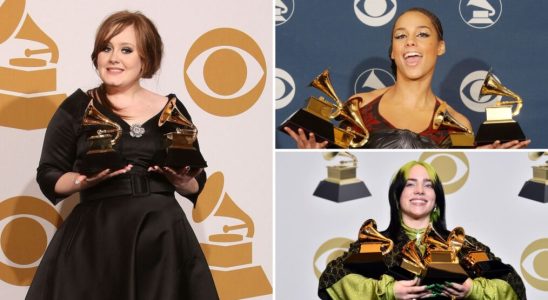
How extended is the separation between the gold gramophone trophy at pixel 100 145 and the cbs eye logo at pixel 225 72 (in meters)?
0.77

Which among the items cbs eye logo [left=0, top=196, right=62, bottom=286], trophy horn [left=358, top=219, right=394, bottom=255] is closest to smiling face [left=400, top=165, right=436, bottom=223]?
trophy horn [left=358, top=219, right=394, bottom=255]

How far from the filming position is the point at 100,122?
3254mm

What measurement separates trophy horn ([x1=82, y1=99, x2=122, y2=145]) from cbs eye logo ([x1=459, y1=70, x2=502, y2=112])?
153 cm

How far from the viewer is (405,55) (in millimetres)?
3914

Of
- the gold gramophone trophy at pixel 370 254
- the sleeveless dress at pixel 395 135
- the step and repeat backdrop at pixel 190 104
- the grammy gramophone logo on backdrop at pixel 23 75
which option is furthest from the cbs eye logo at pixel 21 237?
the sleeveless dress at pixel 395 135

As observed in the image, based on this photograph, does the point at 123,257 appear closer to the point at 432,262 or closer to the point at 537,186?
the point at 432,262

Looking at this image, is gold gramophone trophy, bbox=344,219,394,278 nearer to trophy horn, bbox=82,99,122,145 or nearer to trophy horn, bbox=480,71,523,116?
trophy horn, bbox=480,71,523,116

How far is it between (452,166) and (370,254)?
0.68m

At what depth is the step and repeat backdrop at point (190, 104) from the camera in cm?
379

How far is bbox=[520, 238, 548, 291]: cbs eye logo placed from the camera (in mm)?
4055

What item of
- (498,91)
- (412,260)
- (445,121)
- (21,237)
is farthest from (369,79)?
(21,237)

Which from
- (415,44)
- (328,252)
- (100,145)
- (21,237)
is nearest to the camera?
(100,145)

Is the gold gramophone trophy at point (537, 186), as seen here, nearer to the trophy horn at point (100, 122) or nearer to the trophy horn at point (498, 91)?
the trophy horn at point (498, 91)

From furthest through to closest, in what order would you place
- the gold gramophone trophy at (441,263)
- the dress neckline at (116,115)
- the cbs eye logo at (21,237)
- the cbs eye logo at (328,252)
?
1. the cbs eye logo at (328,252)
2. the cbs eye logo at (21,237)
3. the gold gramophone trophy at (441,263)
4. the dress neckline at (116,115)
